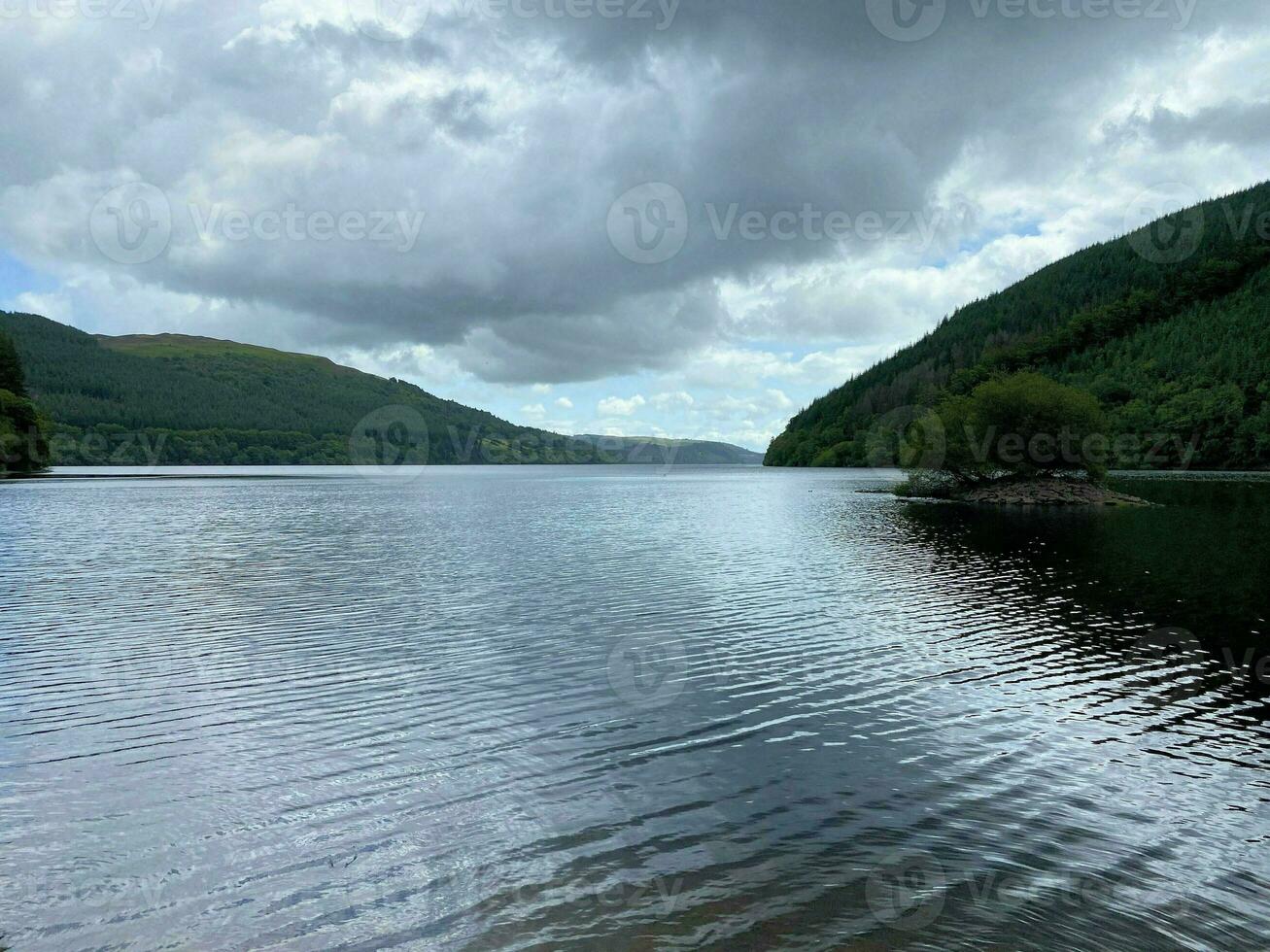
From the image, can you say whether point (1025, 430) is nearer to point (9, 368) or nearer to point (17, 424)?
point (17, 424)

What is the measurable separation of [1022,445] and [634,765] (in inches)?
3664

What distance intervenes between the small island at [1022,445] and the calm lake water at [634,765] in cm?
6285

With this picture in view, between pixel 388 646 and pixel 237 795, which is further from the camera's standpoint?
pixel 388 646

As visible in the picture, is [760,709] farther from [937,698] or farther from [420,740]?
[420,740]

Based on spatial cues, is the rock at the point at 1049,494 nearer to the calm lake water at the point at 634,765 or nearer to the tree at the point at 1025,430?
the tree at the point at 1025,430

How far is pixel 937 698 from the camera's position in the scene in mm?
17500

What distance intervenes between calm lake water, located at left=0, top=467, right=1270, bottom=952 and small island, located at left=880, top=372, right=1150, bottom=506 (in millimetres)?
62851

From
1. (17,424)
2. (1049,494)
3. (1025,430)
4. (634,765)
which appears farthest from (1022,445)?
(17,424)

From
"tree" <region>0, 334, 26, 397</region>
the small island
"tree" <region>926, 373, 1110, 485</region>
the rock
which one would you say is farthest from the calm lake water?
"tree" <region>0, 334, 26, 397</region>

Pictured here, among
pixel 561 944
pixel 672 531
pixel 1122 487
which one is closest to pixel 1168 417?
pixel 1122 487

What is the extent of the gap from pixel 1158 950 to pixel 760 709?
894 centimetres

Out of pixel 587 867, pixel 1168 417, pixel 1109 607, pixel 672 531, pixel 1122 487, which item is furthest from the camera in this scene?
pixel 1168 417

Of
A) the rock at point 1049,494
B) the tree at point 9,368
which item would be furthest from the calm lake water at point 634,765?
the tree at point 9,368

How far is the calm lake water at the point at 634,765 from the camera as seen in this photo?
8.80 m
